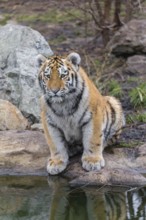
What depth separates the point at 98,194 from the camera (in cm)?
763

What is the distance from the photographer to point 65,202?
748 cm

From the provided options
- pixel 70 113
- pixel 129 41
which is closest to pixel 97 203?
pixel 70 113

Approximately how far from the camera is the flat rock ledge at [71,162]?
7828 mm

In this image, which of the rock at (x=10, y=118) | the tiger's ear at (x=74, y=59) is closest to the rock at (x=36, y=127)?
the rock at (x=10, y=118)

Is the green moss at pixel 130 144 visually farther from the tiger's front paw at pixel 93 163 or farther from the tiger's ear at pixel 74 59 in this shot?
the tiger's ear at pixel 74 59

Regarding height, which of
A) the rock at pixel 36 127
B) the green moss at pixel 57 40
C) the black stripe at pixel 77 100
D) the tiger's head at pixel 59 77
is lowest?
the green moss at pixel 57 40

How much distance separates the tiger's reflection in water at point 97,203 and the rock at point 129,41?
5135mm

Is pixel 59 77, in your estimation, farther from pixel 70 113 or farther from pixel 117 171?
pixel 117 171

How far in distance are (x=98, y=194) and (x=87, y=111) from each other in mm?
888

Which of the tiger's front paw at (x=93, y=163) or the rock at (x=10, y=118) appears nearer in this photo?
the tiger's front paw at (x=93, y=163)

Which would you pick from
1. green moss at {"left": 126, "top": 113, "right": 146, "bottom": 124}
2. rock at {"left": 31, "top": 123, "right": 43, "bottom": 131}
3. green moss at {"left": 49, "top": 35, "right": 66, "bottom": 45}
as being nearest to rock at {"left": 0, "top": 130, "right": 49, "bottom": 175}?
rock at {"left": 31, "top": 123, "right": 43, "bottom": 131}

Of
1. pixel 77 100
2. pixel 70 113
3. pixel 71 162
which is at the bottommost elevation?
pixel 71 162

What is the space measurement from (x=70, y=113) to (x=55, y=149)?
0.56m

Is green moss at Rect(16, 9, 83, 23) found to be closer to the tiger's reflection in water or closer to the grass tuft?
the grass tuft
